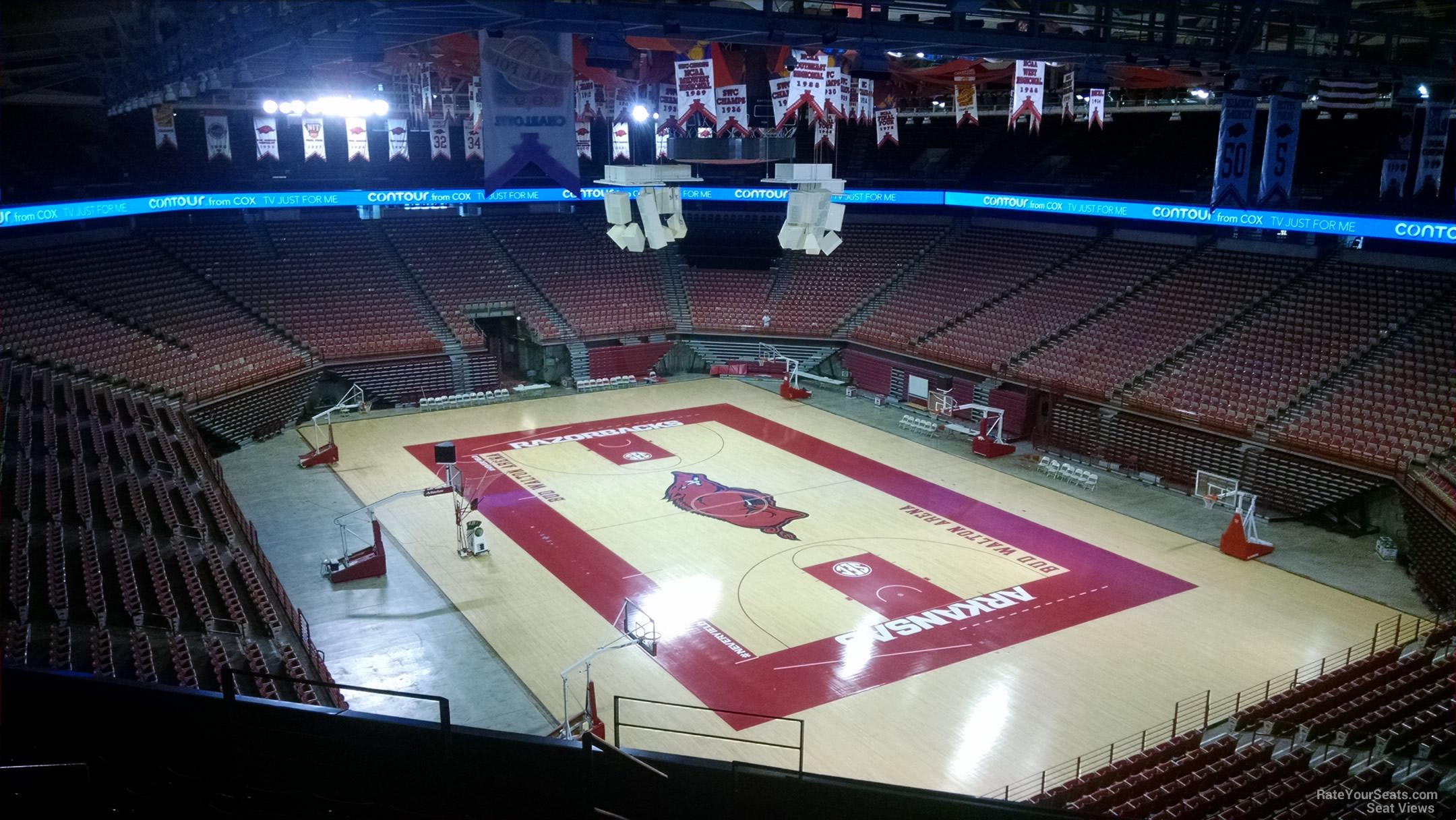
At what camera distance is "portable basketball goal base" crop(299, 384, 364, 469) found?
24297mm

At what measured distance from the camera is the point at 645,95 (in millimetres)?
24734

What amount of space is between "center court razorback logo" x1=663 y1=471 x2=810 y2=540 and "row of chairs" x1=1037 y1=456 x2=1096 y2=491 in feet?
22.2

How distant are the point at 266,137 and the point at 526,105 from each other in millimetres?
21639

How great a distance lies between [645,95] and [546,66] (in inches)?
586

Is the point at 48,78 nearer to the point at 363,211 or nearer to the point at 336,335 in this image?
the point at 336,335

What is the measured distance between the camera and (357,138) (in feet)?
96.6

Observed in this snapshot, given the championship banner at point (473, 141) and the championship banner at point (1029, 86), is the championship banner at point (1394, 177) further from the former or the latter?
the championship banner at point (473, 141)

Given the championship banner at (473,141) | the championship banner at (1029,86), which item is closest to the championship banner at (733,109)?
the championship banner at (1029,86)

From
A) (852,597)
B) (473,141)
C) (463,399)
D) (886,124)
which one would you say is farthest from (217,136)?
(852,597)

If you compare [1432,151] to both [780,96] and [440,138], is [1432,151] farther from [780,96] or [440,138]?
[440,138]

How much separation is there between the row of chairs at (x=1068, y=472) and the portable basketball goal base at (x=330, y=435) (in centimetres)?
1705

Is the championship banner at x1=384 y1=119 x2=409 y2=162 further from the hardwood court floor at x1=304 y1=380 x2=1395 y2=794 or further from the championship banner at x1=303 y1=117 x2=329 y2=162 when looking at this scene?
the hardwood court floor at x1=304 y1=380 x2=1395 y2=794

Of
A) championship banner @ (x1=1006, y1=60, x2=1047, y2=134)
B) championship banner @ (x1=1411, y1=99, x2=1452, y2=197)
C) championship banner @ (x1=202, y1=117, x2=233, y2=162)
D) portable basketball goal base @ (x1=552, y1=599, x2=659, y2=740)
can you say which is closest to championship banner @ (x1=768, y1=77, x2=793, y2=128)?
championship banner @ (x1=1006, y1=60, x2=1047, y2=134)

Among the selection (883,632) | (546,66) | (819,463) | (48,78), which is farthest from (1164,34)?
(48,78)
